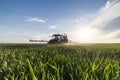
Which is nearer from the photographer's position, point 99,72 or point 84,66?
point 99,72

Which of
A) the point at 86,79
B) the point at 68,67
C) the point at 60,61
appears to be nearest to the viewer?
the point at 86,79

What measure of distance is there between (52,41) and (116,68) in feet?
134

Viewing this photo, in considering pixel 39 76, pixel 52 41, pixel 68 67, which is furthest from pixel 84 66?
pixel 52 41

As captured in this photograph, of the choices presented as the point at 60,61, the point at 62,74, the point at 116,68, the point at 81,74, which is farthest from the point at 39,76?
the point at 60,61

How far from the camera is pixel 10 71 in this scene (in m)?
4.23

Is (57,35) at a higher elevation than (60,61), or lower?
higher

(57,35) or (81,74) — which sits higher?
(57,35)

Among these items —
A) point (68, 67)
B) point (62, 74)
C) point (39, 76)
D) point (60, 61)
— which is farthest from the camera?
point (60, 61)

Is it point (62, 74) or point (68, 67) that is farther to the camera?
point (68, 67)

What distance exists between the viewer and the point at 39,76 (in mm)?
3602

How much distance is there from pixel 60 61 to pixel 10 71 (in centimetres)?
204

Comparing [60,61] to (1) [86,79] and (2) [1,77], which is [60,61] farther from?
(1) [86,79]

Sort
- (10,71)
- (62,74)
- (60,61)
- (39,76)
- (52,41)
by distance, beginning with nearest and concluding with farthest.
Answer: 1. (39,76)
2. (62,74)
3. (10,71)
4. (60,61)
5. (52,41)

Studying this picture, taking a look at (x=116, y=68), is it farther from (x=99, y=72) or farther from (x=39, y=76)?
(x=39, y=76)
